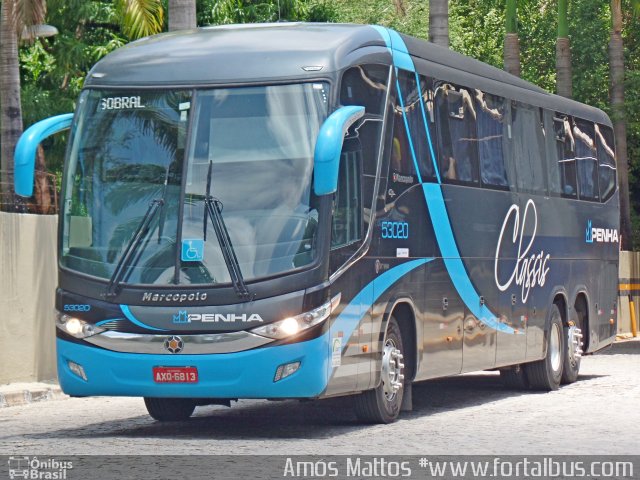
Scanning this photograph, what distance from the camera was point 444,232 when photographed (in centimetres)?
1575

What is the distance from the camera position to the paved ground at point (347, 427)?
1216cm

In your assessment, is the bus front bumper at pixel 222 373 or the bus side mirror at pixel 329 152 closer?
the bus side mirror at pixel 329 152

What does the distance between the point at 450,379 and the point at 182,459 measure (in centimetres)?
1048

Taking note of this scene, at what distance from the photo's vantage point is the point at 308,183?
12812 millimetres

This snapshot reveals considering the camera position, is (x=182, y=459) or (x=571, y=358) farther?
(x=571, y=358)

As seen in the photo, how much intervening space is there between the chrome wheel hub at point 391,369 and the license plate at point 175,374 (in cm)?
222

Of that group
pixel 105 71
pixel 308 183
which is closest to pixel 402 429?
pixel 308 183

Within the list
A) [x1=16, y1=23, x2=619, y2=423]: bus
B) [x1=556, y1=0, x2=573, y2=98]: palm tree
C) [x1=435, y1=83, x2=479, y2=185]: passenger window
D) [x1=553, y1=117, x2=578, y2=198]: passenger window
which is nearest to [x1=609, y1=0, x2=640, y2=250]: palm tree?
[x1=556, y1=0, x2=573, y2=98]: palm tree

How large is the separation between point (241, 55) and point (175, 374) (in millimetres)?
2862

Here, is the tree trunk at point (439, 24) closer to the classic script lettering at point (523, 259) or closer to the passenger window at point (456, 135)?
the classic script lettering at point (523, 259)

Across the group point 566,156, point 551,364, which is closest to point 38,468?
point 551,364

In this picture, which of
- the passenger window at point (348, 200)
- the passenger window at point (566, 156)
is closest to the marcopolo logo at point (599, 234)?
the passenger window at point (566, 156)

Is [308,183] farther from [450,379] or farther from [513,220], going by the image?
[450,379]

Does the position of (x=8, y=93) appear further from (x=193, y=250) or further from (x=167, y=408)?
(x=193, y=250)
